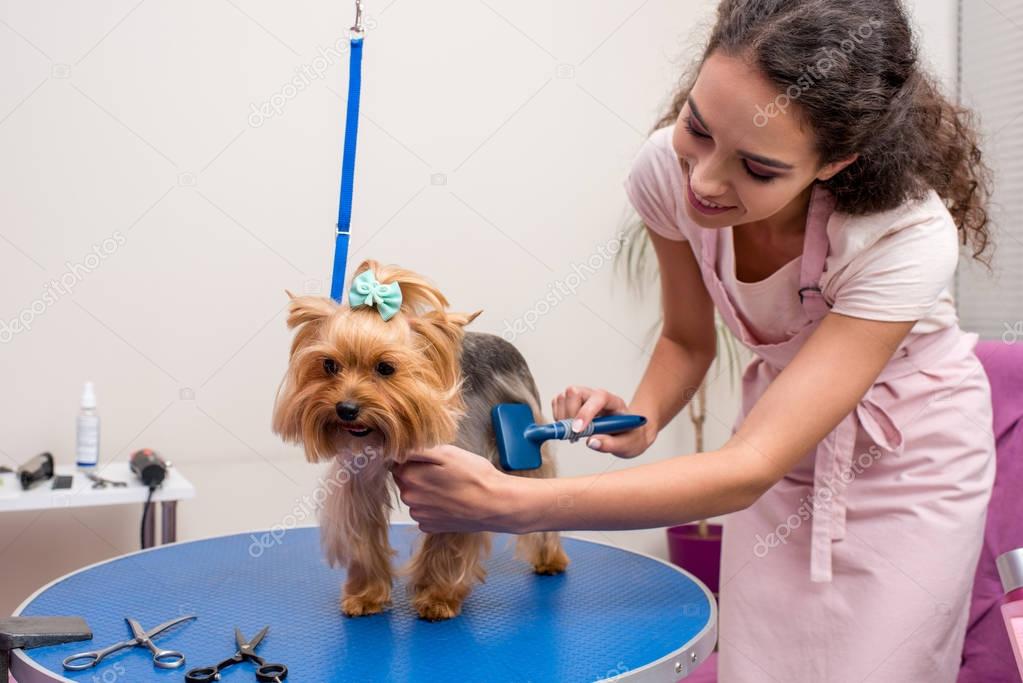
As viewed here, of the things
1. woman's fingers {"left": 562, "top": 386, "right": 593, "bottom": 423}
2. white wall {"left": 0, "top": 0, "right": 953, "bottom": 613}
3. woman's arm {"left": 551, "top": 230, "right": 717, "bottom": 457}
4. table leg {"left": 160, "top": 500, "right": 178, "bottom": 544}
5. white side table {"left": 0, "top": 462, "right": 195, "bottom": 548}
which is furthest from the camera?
white wall {"left": 0, "top": 0, "right": 953, "bottom": 613}

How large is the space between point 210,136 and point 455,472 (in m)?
1.85

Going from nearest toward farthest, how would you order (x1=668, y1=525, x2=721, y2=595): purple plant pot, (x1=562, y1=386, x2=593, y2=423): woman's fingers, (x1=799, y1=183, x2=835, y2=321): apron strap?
(x1=799, y1=183, x2=835, y2=321): apron strap → (x1=562, y1=386, x2=593, y2=423): woman's fingers → (x1=668, y1=525, x2=721, y2=595): purple plant pot

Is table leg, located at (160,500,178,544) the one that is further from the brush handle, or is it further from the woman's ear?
the woman's ear

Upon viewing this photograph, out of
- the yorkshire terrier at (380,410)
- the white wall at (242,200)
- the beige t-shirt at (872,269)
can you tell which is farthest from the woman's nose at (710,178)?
the white wall at (242,200)

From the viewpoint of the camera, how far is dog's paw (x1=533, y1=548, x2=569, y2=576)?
1737 mm

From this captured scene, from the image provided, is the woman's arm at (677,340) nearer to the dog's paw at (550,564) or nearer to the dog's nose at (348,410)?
the dog's paw at (550,564)

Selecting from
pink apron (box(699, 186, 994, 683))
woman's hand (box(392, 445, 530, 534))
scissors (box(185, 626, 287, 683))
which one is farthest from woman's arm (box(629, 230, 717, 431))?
scissors (box(185, 626, 287, 683))

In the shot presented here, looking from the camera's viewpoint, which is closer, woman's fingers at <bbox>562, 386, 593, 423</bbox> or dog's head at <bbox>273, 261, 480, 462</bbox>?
dog's head at <bbox>273, 261, 480, 462</bbox>

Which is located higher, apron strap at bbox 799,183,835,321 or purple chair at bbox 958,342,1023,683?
apron strap at bbox 799,183,835,321

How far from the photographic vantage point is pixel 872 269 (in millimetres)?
1332

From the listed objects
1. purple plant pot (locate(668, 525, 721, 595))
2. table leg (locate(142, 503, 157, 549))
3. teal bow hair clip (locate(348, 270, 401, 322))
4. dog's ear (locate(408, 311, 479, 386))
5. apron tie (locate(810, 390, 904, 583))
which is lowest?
purple plant pot (locate(668, 525, 721, 595))

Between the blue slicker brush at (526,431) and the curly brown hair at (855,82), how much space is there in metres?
0.47

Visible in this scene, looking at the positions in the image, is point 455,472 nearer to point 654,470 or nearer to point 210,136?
point 654,470

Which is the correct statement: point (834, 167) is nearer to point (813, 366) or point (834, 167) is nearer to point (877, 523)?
point (813, 366)
